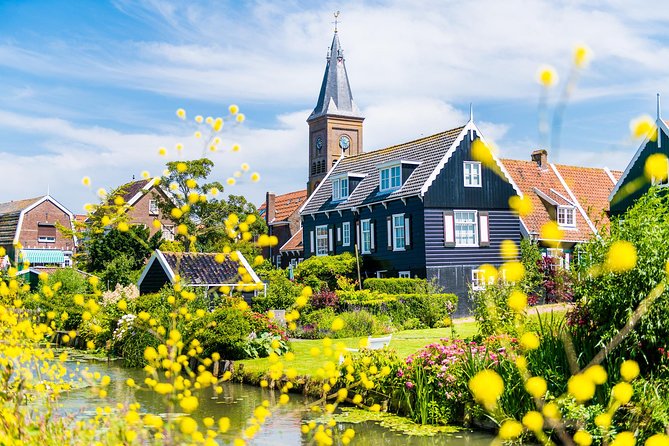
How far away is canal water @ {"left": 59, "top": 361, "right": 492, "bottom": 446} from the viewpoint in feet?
36.0

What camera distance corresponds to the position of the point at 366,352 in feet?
43.5

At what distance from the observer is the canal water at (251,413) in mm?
10977

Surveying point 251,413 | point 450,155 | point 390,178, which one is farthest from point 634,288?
point 390,178

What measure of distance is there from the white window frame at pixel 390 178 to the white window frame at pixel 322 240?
17.1 ft

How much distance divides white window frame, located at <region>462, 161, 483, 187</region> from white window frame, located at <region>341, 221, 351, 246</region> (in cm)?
697

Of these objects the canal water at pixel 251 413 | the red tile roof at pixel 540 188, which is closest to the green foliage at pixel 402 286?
the red tile roof at pixel 540 188

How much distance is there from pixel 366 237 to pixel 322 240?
4.12 metres

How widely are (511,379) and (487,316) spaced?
Answer: 125 inches

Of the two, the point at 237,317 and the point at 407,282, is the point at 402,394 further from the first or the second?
the point at 407,282

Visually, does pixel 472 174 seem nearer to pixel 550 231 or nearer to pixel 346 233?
pixel 346 233

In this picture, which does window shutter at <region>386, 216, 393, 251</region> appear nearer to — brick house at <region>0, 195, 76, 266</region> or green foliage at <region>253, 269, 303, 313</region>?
green foliage at <region>253, 269, 303, 313</region>

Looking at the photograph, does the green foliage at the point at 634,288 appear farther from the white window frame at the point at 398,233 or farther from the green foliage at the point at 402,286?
the white window frame at the point at 398,233

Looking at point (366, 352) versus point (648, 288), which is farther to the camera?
point (366, 352)

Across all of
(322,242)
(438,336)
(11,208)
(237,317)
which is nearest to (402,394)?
(237,317)
